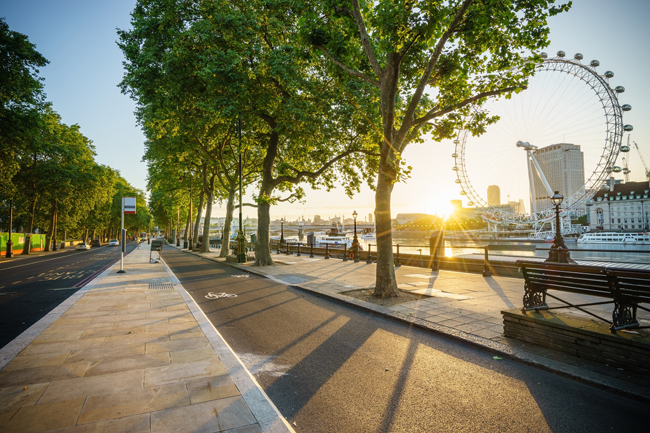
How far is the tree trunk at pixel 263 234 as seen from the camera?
778 inches

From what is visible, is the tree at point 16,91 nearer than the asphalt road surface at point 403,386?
No

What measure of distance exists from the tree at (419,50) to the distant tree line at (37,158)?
23.4 m

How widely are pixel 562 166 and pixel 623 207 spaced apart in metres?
57.4

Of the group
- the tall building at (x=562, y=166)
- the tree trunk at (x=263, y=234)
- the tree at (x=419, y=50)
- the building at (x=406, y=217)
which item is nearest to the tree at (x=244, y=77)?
the tree trunk at (x=263, y=234)

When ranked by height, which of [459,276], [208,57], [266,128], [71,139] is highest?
[71,139]

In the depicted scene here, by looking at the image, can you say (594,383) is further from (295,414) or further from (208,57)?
(208,57)

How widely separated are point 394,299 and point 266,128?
51.1 ft

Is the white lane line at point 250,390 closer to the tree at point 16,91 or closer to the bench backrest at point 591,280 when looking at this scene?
the bench backrest at point 591,280

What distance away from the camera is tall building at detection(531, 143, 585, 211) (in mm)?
63191

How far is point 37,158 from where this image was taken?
38.2 metres

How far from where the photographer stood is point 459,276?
13844 millimetres

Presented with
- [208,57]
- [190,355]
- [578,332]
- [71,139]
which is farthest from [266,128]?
[71,139]

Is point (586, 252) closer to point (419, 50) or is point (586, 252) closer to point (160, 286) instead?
point (419, 50)

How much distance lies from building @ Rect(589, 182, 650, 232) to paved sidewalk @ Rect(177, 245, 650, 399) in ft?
361
